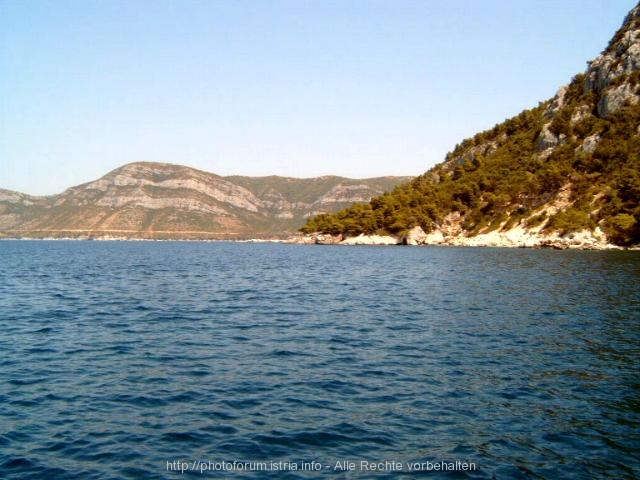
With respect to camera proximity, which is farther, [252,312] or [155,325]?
[252,312]

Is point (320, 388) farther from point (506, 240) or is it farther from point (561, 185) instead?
point (561, 185)

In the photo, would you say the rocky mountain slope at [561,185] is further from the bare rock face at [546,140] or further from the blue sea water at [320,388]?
the blue sea water at [320,388]

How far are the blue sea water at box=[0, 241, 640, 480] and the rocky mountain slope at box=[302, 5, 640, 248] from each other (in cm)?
10243

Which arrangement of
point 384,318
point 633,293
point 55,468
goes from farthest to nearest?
point 633,293 < point 384,318 < point 55,468

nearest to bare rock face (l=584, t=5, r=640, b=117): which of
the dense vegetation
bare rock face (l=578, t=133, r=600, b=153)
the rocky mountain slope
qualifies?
the rocky mountain slope

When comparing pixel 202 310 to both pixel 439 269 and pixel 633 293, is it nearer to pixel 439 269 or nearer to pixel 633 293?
pixel 633 293

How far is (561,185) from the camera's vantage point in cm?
14750

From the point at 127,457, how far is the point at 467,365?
13.8m

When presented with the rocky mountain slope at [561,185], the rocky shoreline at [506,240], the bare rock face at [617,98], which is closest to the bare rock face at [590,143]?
the rocky mountain slope at [561,185]

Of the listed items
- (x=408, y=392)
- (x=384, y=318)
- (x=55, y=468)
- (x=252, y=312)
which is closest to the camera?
(x=55, y=468)

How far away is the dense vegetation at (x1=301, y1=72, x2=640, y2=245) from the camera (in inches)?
4926

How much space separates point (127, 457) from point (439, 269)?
199 ft

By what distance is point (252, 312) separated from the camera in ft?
112

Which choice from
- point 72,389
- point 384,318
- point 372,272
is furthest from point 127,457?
point 372,272
